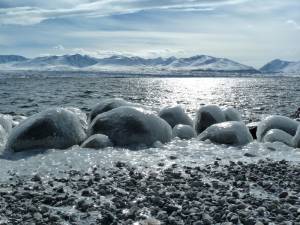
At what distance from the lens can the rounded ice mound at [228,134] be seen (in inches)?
535

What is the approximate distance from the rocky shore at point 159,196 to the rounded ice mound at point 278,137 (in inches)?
124

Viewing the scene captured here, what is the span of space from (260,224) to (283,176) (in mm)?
3048

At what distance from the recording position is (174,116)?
52.6 feet

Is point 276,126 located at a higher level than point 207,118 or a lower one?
lower

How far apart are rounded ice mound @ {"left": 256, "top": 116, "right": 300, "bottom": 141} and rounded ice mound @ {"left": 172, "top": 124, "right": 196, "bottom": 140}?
2.21 metres

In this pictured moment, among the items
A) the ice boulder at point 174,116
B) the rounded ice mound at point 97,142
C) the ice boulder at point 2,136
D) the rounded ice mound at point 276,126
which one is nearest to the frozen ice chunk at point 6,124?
the ice boulder at point 2,136

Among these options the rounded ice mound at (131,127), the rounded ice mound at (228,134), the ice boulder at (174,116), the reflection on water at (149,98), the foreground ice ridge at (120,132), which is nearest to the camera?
the foreground ice ridge at (120,132)

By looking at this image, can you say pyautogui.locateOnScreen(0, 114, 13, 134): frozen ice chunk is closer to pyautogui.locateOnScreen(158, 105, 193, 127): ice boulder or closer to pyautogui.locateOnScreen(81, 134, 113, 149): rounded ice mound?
pyautogui.locateOnScreen(81, 134, 113, 149): rounded ice mound

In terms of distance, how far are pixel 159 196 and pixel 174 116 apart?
8.00 metres

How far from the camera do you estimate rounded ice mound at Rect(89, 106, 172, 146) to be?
13094 mm

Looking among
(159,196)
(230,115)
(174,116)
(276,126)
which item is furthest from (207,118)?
(159,196)

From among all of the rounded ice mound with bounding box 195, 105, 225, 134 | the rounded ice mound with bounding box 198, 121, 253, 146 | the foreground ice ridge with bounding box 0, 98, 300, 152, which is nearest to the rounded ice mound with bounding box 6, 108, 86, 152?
the foreground ice ridge with bounding box 0, 98, 300, 152

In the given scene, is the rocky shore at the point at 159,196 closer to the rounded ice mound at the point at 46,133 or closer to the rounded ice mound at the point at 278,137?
the rounded ice mound at the point at 46,133

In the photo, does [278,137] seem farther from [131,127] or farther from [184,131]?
[131,127]
